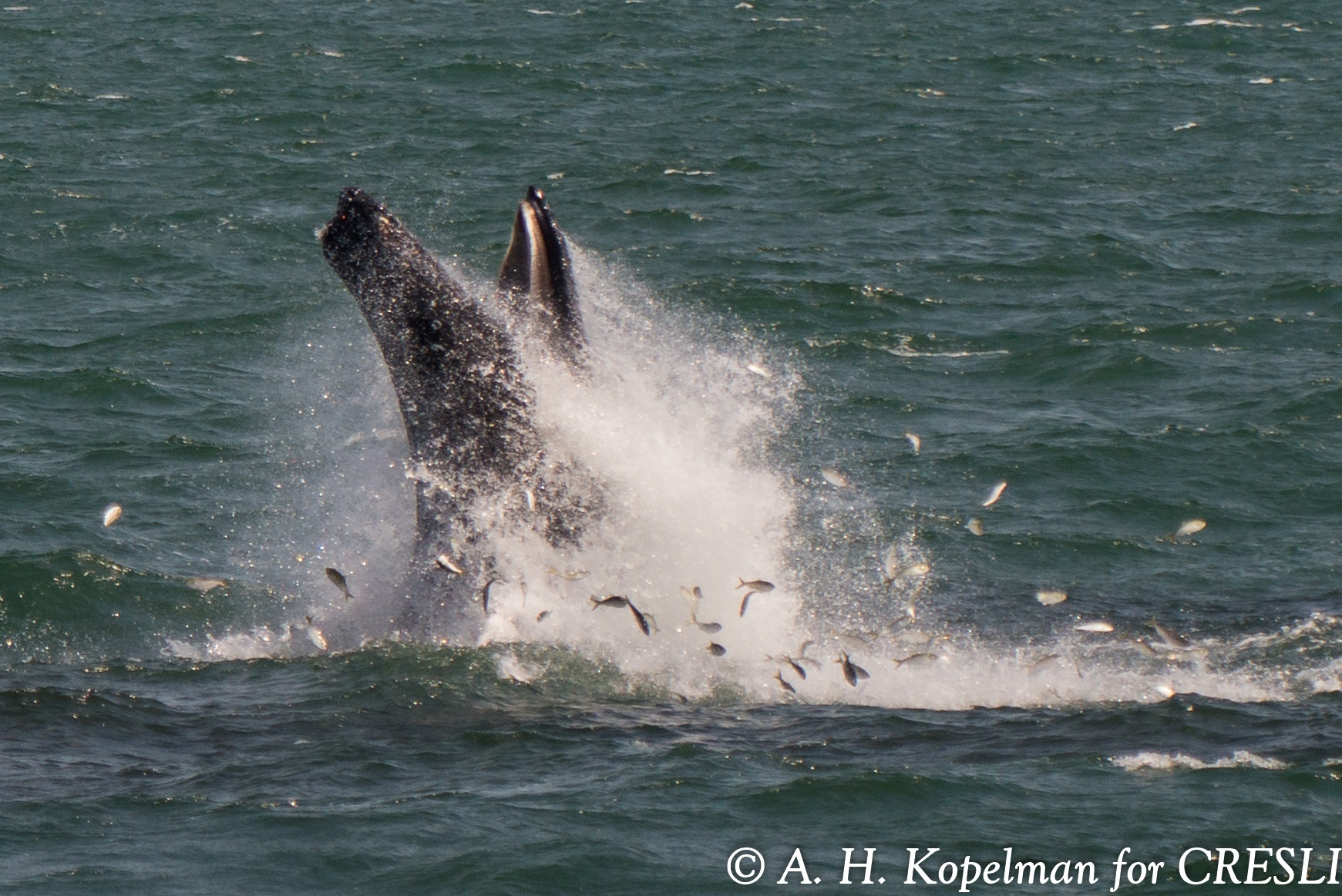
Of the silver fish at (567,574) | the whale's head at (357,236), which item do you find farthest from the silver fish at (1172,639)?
the whale's head at (357,236)

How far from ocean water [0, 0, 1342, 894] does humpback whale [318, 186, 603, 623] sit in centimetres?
31

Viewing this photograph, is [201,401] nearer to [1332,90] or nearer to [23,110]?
[23,110]

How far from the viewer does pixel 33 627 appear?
16688 millimetres

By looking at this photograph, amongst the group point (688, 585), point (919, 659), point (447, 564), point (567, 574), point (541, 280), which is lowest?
point (919, 659)

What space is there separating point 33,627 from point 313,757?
16.8ft

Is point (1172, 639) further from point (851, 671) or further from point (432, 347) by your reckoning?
point (432, 347)

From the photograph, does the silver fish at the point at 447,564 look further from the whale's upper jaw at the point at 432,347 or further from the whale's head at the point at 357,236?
the whale's head at the point at 357,236

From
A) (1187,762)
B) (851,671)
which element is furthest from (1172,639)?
(851,671)

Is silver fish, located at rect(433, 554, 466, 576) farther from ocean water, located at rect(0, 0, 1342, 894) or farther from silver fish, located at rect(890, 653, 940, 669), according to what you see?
silver fish, located at rect(890, 653, 940, 669)

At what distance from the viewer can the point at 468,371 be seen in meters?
13.2

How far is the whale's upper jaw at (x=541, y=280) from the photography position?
1246 centimetres

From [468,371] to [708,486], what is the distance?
382 centimetres

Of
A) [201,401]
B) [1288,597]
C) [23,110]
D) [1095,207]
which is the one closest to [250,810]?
[1288,597]

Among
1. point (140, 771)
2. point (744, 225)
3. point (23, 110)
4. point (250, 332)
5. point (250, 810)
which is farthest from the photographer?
point (23, 110)
